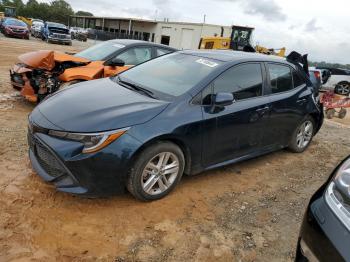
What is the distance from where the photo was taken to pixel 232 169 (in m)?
4.84

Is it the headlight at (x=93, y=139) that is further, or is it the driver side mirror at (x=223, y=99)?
the driver side mirror at (x=223, y=99)

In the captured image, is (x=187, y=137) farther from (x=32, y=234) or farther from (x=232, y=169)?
(x=32, y=234)

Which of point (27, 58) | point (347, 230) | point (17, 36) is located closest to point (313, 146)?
point (347, 230)

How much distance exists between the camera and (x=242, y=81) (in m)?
4.36

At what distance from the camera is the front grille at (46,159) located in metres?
3.29

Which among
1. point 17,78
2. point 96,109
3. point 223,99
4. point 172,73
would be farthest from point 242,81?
point 17,78

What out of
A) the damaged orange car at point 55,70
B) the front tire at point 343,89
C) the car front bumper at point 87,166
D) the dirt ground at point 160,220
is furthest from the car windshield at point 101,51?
the front tire at point 343,89

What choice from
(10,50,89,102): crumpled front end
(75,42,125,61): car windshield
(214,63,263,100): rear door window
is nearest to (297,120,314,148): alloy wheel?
(214,63,263,100): rear door window

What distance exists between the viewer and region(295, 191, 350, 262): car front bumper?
74.3 inches

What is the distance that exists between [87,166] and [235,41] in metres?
19.0

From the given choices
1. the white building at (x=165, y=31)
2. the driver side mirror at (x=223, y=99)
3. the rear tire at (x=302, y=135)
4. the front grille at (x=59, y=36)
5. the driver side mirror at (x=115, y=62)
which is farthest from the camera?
the white building at (x=165, y=31)

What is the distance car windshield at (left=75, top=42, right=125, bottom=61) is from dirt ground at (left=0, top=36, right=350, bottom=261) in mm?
2900

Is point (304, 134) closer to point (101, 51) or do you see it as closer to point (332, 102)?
point (101, 51)

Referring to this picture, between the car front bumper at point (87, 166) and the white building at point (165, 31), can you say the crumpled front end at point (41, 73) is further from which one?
the white building at point (165, 31)
